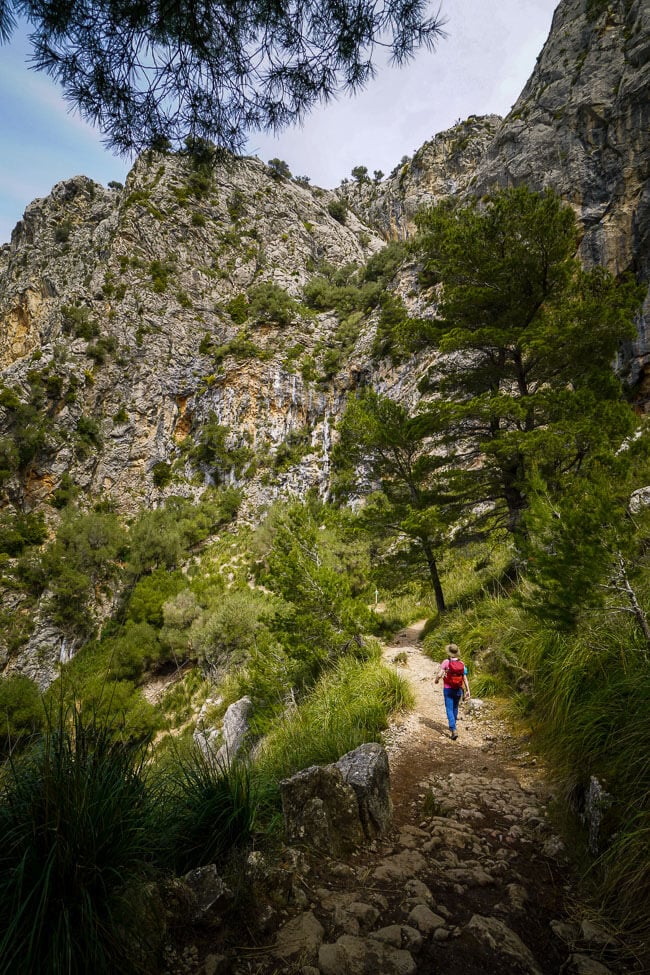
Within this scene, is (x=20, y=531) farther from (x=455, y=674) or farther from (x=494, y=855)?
(x=494, y=855)

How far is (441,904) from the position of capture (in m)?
2.03

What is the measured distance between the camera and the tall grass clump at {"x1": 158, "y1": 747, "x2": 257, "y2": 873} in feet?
7.20

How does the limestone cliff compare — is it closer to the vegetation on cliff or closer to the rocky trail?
the vegetation on cliff

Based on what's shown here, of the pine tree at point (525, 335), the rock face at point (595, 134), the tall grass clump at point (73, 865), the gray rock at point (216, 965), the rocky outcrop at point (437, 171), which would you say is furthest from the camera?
the rocky outcrop at point (437, 171)

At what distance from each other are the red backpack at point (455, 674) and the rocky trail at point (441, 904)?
145 centimetres

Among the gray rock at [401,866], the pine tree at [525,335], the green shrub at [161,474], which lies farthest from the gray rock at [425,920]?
the green shrub at [161,474]

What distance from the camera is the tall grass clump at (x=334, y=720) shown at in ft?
12.4

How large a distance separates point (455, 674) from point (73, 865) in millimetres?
4456

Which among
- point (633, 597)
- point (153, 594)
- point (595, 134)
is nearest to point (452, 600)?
point (633, 597)

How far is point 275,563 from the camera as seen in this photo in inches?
300

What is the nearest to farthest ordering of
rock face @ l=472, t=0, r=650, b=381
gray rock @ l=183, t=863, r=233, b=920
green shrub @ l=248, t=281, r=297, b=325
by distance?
gray rock @ l=183, t=863, r=233, b=920, rock face @ l=472, t=0, r=650, b=381, green shrub @ l=248, t=281, r=297, b=325

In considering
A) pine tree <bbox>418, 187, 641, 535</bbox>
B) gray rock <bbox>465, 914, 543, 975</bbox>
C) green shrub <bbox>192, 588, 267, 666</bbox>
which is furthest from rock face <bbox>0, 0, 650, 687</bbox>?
gray rock <bbox>465, 914, 543, 975</bbox>

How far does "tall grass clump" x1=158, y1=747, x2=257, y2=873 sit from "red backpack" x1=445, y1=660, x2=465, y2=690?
3066 millimetres

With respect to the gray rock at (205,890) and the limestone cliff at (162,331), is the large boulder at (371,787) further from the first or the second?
the limestone cliff at (162,331)
